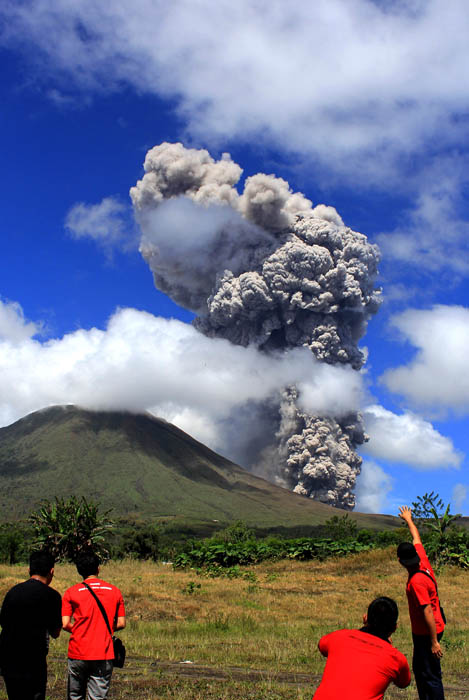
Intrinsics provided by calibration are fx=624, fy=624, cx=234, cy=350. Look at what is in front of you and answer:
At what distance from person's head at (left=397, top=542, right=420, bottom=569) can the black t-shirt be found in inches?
151

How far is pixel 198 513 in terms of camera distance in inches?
5059

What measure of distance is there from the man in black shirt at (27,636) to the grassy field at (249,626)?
3017 mm

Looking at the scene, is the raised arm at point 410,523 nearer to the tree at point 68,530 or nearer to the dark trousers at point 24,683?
the dark trousers at point 24,683

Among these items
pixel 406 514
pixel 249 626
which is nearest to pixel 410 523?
pixel 406 514

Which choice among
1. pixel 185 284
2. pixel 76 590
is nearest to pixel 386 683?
pixel 76 590

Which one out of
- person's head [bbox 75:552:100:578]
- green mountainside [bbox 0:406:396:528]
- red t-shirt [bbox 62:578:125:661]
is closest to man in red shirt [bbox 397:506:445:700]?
red t-shirt [bbox 62:578:125:661]

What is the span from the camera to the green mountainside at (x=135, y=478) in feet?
414

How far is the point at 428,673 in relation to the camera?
21.8ft

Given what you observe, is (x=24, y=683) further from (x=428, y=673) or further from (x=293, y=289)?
(x=293, y=289)

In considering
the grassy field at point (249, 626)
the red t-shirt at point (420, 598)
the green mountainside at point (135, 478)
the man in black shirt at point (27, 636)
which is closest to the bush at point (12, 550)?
the grassy field at point (249, 626)

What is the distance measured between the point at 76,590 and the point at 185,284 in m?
138

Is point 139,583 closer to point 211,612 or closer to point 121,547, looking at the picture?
point 211,612

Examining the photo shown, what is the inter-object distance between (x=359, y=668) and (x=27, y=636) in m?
3.11

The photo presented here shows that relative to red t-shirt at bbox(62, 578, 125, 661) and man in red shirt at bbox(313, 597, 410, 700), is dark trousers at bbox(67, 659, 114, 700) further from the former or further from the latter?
man in red shirt at bbox(313, 597, 410, 700)
